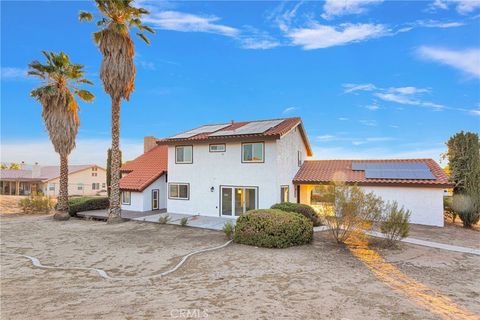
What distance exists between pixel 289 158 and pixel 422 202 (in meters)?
8.60

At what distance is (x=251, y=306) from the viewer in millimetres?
5785

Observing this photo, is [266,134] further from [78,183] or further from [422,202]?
[78,183]

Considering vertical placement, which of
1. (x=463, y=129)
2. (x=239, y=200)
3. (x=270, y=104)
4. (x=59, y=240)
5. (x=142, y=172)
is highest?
(x=270, y=104)

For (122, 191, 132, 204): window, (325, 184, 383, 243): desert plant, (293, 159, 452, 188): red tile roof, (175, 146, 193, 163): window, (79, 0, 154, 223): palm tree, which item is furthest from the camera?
(122, 191, 132, 204): window

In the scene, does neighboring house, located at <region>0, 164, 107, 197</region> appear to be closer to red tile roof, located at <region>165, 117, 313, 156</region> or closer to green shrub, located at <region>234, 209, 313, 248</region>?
red tile roof, located at <region>165, 117, 313, 156</region>

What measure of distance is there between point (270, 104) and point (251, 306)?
23.1m

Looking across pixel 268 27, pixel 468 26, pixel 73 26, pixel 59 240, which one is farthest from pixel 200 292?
pixel 73 26

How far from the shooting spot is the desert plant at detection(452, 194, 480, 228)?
16.1 m

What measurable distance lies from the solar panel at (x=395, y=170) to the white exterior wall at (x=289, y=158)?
14.6ft

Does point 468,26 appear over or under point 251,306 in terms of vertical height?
over

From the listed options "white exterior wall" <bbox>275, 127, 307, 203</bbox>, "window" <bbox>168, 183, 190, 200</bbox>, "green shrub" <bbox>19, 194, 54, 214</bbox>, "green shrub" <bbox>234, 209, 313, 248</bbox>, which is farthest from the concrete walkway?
"green shrub" <bbox>19, 194, 54, 214</bbox>

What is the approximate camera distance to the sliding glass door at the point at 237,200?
17425 mm

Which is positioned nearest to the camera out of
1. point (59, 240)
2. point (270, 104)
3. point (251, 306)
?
point (251, 306)

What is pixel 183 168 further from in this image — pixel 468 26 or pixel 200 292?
pixel 468 26
